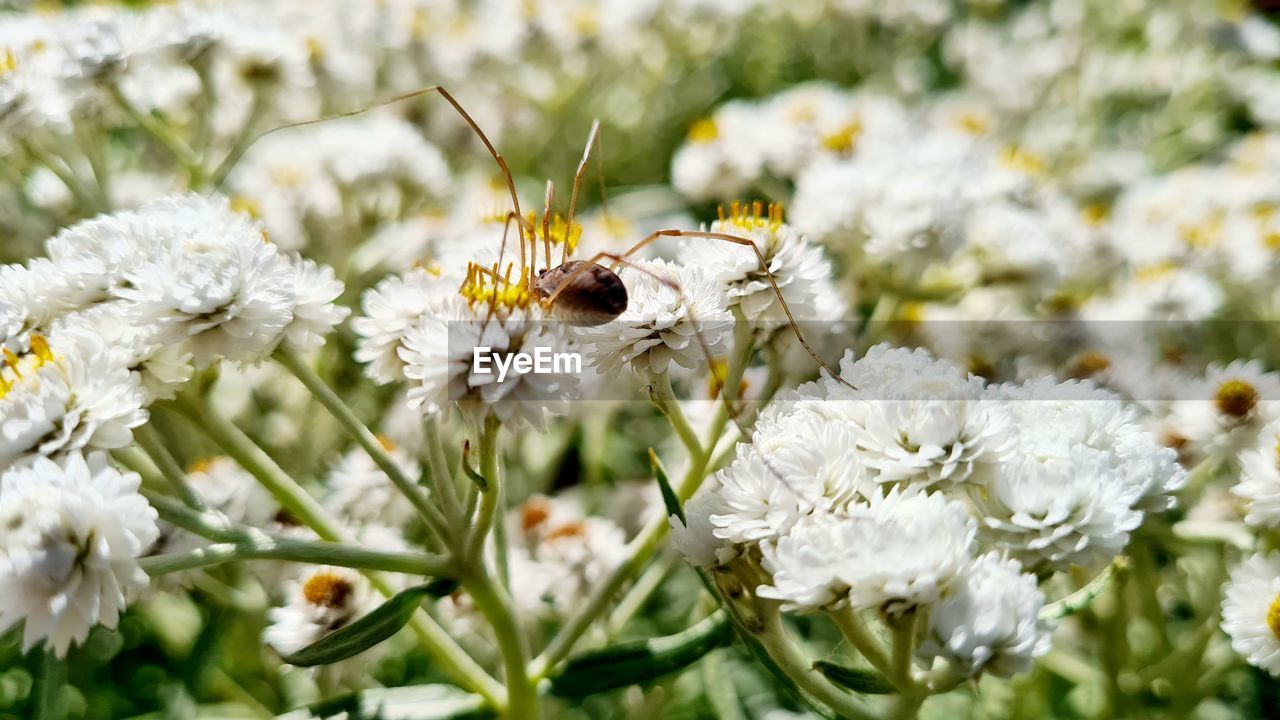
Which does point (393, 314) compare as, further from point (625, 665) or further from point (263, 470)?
point (625, 665)

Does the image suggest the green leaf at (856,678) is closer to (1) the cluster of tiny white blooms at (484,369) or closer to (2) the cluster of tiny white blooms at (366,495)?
(1) the cluster of tiny white blooms at (484,369)

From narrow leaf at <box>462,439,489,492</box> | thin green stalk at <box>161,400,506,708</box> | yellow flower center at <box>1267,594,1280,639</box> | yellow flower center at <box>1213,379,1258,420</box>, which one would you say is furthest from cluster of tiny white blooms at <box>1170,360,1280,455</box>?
thin green stalk at <box>161,400,506,708</box>

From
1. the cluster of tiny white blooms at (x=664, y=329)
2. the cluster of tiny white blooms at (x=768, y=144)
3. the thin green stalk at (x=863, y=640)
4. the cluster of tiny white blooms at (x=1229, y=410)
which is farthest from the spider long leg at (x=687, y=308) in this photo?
A: the cluster of tiny white blooms at (x=768, y=144)

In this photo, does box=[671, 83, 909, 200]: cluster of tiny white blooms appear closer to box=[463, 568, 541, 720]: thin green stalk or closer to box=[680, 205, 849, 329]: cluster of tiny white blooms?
box=[680, 205, 849, 329]: cluster of tiny white blooms

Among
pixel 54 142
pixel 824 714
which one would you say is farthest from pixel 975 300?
pixel 54 142

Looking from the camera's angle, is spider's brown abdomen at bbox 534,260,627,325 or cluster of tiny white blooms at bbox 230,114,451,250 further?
cluster of tiny white blooms at bbox 230,114,451,250

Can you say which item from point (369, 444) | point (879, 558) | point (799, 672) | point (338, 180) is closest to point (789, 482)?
point (879, 558)
